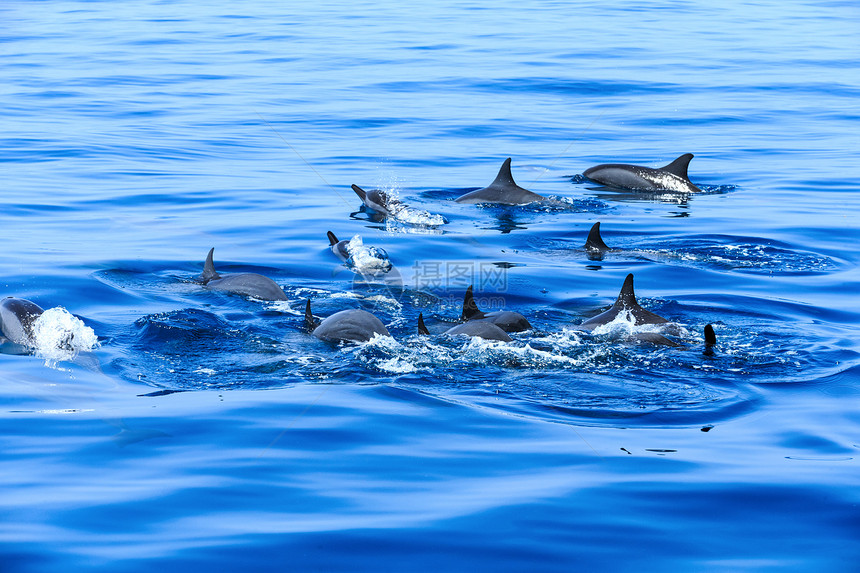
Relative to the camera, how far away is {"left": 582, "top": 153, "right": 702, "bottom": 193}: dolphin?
1702 cm

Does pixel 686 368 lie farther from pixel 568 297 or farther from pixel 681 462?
pixel 568 297

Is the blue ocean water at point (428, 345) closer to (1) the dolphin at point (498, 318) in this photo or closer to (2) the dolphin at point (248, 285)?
(2) the dolphin at point (248, 285)

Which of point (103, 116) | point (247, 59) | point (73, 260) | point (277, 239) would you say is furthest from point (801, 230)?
point (247, 59)

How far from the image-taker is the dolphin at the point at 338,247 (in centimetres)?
1241

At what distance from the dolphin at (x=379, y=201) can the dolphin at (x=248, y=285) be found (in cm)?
468

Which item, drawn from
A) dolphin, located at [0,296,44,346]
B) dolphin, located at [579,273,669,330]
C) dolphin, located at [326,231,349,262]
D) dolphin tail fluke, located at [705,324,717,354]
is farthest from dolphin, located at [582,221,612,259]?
dolphin, located at [0,296,44,346]

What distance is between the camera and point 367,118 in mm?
23484

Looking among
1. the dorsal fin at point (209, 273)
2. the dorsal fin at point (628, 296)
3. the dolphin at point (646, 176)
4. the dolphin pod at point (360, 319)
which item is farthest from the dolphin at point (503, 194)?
the dorsal fin at point (628, 296)

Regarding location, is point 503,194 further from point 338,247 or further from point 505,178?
point 338,247

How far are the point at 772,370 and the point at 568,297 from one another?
301cm

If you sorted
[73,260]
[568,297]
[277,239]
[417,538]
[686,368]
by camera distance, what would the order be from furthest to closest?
[277,239]
[73,260]
[568,297]
[686,368]
[417,538]

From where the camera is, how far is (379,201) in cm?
1533

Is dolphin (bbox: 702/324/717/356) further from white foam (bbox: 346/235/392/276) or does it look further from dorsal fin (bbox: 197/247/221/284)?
dorsal fin (bbox: 197/247/221/284)

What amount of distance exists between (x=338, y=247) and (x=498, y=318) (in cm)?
398
